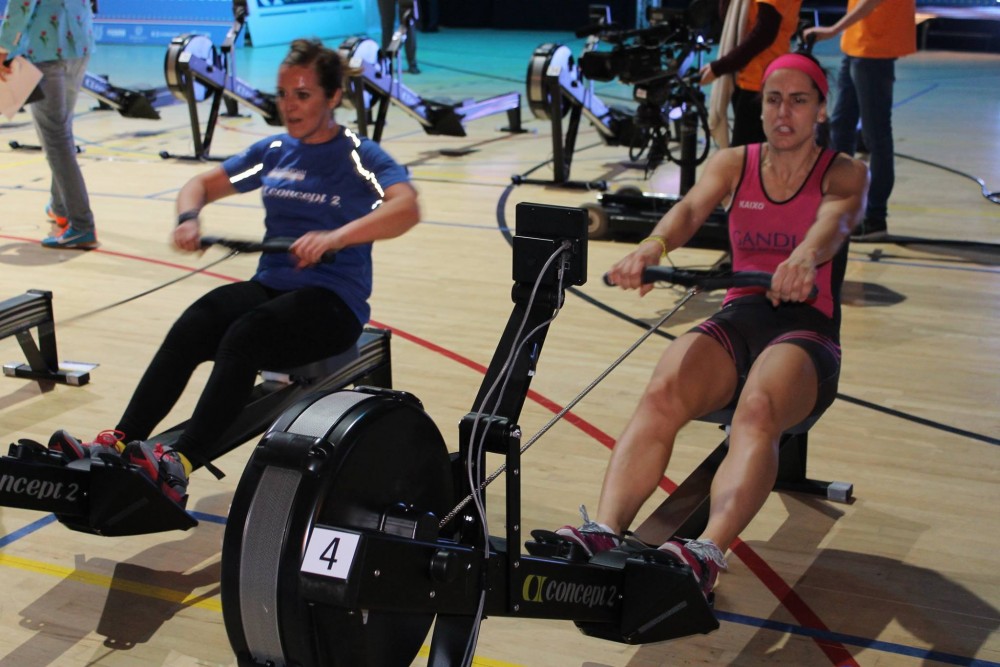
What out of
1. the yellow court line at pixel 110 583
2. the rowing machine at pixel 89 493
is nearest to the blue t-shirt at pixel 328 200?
the rowing machine at pixel 89 493

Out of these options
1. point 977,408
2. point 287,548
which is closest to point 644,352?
point 977,408

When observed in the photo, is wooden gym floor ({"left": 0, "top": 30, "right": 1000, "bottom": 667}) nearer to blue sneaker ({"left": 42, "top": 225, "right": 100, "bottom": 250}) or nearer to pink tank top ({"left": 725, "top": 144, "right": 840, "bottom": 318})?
blue sneaker ({"left": 42, "top": 225, "right": 100, "bottom": 250})

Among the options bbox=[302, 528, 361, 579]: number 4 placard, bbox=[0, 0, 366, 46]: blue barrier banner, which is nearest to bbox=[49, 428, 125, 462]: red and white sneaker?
bbox=[302, 528, 361, 579]: number 4 placard

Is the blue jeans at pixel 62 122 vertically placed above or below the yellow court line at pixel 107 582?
above

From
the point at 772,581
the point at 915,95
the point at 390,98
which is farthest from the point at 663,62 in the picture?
the point at 915,95

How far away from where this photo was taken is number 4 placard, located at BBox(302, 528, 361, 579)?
1.66m

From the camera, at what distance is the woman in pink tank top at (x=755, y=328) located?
2.31m

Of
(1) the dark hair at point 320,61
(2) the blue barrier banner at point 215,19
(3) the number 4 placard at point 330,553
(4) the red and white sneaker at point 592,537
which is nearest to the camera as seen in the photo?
(3) the number 4 placard at point 330,553

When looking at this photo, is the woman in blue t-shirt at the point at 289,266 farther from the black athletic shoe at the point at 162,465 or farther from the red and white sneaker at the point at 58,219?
the red and white sneaker at the point at 58,219

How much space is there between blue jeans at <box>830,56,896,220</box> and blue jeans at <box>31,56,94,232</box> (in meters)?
3.53

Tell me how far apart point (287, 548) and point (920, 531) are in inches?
68.2

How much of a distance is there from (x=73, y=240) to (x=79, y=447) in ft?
10.9

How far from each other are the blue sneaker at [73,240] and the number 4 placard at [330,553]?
14.2 ft

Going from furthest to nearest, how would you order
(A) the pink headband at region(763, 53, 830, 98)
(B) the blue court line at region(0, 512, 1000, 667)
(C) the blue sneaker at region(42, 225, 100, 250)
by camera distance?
(C) the blue sneaker at region(42, 225, 100, 250) → (A) the pink headband at region(763, 53, 830, 98) → (B) the blue court line at region(0, 512, 1000, 667)
